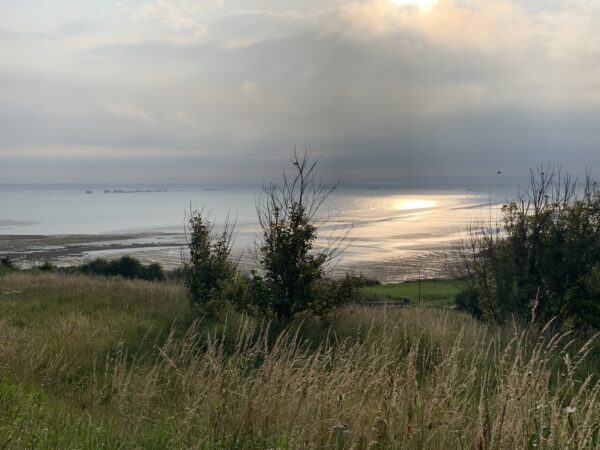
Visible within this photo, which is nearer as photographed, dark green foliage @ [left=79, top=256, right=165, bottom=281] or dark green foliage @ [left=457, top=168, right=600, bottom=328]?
dark green foliage @ [left=457, top=168, right=600, bottom=328]

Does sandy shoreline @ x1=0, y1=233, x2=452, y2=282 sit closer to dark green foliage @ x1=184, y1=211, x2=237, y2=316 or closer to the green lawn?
the green lawn

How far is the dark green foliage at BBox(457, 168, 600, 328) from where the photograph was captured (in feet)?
46.8

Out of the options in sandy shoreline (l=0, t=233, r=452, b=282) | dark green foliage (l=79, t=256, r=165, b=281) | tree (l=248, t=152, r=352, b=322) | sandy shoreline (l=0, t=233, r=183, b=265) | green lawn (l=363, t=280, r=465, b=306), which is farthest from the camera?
sandy shoreline (l=0, t=233, r=183, b=265)

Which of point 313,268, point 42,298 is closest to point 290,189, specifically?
point 313,268

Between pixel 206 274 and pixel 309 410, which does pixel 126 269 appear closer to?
pixel 206 274

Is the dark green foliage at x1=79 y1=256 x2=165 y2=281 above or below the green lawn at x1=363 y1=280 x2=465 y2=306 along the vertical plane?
above

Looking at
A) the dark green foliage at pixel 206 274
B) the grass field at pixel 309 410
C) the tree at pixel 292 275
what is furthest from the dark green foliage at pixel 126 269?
the grass field at pixel 309 410

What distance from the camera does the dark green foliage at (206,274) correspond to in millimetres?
13836

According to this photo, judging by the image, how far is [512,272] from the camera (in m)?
15.2

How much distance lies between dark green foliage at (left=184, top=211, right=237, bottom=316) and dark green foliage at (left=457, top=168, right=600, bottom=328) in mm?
8507

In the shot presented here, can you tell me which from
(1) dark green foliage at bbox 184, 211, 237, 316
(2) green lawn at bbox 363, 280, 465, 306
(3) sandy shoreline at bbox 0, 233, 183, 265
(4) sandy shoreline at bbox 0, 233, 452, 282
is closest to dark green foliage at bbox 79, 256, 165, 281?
(4) sandy shoreline at bbox 0, 233, 452, 282

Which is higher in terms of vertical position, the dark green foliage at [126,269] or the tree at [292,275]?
the tree at [292,275]

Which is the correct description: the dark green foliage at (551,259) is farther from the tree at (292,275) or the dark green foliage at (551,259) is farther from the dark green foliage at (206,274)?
the dark green foliage at (206,274)

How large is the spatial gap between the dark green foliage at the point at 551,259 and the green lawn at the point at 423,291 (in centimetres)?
2149
